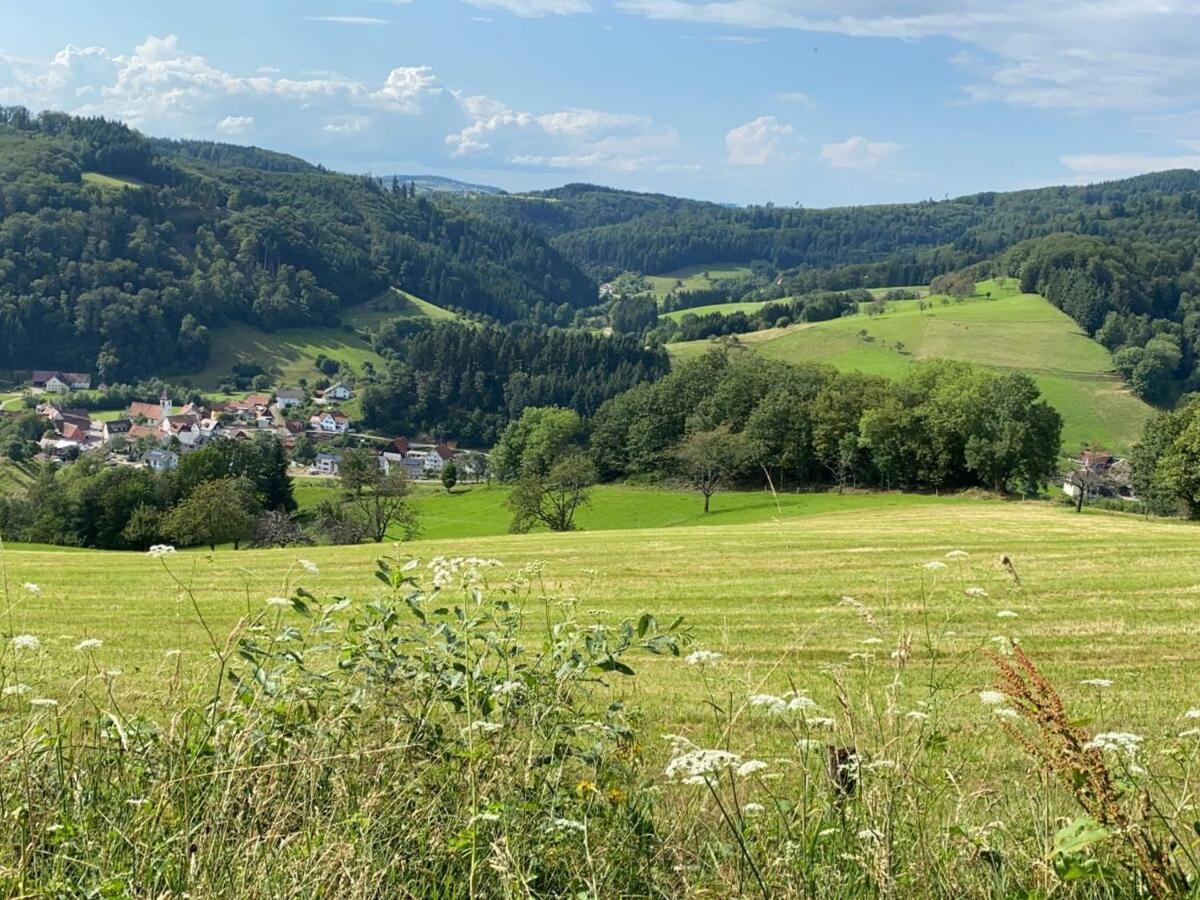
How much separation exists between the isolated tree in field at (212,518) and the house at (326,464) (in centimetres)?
5861

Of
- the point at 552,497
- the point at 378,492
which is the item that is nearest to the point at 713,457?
the point at 552,497

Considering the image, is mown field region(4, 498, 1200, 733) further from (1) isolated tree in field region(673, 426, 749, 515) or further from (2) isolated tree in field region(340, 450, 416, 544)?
(1) isolated tree in field region(673, 426, 749, 515)

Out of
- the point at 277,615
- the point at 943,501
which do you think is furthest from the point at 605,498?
the point at 277,615

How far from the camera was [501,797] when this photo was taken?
123 inches

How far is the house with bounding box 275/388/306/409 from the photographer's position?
145m

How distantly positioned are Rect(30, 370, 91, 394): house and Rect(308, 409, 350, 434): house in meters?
45.8

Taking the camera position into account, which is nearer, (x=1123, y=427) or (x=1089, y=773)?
(x=1089, y=773)

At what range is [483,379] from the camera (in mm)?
133875

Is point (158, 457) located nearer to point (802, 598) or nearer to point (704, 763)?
point (802, 598)

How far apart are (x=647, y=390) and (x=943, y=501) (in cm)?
3861

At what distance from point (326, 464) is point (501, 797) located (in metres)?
117

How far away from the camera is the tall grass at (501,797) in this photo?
9.04 feet

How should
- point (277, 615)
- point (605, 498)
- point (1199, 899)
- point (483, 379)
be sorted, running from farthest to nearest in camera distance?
point (483, 379)
point (605, 498)
point (277, 615)
point (1199, 899)

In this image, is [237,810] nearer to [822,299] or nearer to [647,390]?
[647,390]
